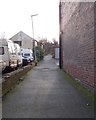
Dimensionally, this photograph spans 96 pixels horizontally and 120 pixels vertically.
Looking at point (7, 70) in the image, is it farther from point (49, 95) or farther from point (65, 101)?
point (65, 101)

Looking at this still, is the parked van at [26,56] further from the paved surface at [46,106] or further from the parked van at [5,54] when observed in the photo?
the paved surface at [46,106]

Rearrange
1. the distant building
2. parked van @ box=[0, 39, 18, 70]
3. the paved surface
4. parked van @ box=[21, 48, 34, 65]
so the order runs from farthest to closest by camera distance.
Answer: the distant building, parked van @ box=[21, 48, 34, 65], parked van @ box=[0, 39, 18, 70], the paved surface

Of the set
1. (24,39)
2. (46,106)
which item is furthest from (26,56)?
(24,39)

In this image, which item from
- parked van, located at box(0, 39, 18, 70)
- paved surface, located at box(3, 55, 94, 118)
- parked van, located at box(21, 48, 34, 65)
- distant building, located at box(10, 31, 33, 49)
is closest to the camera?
paved surface, located at box(3, 55, 94, 118)

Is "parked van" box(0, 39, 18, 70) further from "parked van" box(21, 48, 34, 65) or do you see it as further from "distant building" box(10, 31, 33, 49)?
"distant building" box(10, 31, 33, 49)

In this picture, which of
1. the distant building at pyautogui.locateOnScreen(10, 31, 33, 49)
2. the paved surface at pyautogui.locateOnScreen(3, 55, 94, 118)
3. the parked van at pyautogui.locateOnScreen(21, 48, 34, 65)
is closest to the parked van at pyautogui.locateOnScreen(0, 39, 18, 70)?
the paved surface at pyautogui.locateOnScreen(3, 55, 94, 118)

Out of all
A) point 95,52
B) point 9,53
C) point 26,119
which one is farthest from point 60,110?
point 9,53

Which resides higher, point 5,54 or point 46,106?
point 5,54

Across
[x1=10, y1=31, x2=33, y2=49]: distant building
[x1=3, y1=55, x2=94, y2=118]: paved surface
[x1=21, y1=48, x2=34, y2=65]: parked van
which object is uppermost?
[x1=10, y1=31, x2=33, y2=49]: distant building

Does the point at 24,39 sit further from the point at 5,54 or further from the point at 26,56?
the point at 5,54

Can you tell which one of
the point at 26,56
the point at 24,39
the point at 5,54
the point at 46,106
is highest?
the point at 24,39

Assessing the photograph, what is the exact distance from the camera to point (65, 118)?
7.70 meters

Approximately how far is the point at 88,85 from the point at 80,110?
129 inches

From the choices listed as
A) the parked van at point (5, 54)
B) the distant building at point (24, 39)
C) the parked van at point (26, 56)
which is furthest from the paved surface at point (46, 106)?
the distant building at point (24, 39)
